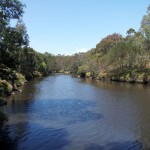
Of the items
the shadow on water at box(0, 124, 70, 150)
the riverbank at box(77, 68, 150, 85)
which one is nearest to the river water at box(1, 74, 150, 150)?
the shadow on water at box(0, 124, 70, 150)

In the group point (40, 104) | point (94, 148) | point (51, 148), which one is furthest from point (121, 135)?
point (40, 104)

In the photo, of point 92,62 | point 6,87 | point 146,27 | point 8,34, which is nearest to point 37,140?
point 8,34

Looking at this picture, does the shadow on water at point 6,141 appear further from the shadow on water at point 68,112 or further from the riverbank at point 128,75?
the riverbank at point 128,75

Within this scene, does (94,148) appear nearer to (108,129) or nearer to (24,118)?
(108,129)

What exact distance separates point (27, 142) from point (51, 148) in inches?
135

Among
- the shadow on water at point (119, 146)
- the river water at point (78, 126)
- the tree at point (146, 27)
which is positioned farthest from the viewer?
the tree at point (146, 27)

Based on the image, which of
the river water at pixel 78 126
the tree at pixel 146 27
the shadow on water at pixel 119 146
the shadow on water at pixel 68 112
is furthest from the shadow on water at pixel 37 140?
the tree at pixel 146 27

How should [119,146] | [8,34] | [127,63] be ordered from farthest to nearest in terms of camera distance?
[127,63] < [8,34] < [119,146]

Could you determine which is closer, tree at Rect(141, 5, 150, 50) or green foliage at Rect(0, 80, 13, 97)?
green foliage at Rect(0, 80, 13, 97)

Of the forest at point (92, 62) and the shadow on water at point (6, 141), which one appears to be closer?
the shadow on water at point (6, 141)

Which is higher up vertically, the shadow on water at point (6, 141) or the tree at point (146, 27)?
the tree at point (146, 27)

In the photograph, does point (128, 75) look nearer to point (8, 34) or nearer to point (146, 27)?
point (146, 27)

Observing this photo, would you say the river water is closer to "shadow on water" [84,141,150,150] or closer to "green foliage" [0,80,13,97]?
"shadow on water" [84,141,150,150]

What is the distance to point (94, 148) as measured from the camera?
3120 cm
